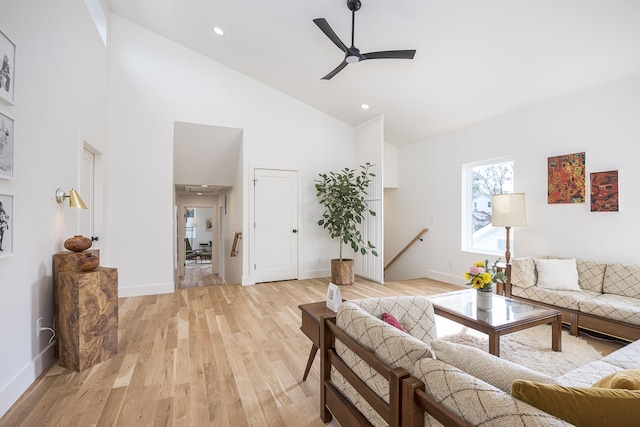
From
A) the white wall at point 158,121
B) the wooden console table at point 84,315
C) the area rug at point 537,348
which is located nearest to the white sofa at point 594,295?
the area rug at point 537,348

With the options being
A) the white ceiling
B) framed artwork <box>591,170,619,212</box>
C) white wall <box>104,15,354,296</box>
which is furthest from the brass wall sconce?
framed artwork <box>591,170,619,212</box>

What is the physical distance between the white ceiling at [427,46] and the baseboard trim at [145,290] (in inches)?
147

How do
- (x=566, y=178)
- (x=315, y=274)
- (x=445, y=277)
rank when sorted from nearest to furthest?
(x=566, y=178)
(x=445, y=277)
(x=315, y=274)

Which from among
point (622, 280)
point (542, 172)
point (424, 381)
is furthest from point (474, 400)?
point (542, 172)

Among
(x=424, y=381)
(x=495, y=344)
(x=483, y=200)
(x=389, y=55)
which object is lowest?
(x=495, y=344)

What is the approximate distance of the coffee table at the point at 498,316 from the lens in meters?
2.25

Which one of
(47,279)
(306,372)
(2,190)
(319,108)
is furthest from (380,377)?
(319,108)

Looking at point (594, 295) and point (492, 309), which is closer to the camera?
point (492, 309)

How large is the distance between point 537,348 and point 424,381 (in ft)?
7.85

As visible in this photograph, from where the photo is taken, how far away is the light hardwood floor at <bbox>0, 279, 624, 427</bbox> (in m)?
1.79

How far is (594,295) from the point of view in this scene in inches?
118

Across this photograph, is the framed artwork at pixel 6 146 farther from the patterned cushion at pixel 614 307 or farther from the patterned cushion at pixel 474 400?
the patterned cushion at pixel 614 307

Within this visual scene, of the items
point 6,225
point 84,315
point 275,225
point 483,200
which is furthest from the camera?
point 275,225

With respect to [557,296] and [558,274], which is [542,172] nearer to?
[558,274]
